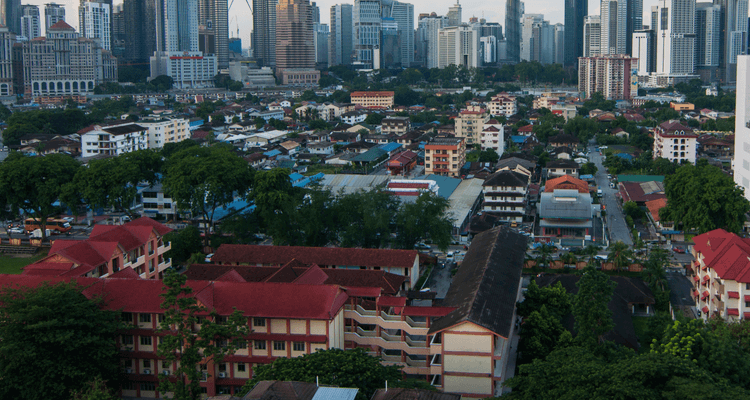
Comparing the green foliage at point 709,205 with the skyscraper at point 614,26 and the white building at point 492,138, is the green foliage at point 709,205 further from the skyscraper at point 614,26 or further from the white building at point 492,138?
the skyscraper at point 614,26

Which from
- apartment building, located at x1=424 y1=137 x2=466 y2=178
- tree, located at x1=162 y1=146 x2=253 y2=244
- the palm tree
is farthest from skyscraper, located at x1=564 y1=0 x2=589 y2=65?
the palm tree

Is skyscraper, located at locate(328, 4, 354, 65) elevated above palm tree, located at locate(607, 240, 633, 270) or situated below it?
above

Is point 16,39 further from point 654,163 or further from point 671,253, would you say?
point 671,253

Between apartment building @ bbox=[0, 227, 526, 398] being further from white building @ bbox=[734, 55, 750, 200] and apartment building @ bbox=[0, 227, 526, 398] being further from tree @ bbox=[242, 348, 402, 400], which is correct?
white building @ bbox=[734, 55, 750, 200]

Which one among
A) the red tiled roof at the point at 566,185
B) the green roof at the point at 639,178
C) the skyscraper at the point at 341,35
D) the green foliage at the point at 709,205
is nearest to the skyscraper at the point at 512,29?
the skyscraper at the point at 341,35

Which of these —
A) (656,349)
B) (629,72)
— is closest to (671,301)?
Result: (656,349)
